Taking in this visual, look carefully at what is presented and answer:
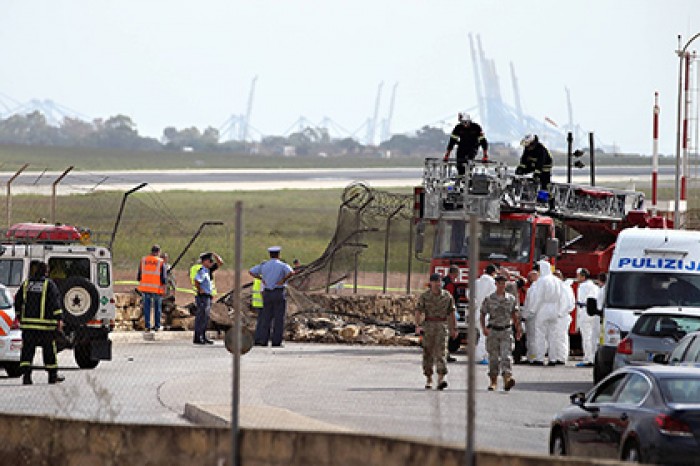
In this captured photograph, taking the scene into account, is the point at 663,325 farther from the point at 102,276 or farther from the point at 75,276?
the point at 75,276

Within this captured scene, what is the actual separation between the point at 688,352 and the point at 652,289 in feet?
20.1

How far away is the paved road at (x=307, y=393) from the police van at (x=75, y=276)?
470 millimetres

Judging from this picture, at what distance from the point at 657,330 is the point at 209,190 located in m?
54.1

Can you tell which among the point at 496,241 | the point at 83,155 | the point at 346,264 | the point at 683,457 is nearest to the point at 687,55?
the point at 346,264

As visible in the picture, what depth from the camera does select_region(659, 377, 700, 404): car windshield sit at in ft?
43.7

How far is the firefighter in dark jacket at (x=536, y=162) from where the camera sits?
30297mm

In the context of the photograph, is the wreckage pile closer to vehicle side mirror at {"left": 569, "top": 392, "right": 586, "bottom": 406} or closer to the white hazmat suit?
the white hazmat suit

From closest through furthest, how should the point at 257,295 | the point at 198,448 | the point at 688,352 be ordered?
1. the point at 198,448
2. the point at 688,352
3. the point at 257,295

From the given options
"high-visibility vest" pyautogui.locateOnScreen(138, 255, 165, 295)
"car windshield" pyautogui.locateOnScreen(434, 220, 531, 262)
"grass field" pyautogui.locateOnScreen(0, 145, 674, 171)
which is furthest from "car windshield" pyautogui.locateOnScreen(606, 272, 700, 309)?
"grass field" pyautogui.locateOnScreen(0, 145, 674, 171)

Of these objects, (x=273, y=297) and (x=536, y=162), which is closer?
(x=273, y=297)

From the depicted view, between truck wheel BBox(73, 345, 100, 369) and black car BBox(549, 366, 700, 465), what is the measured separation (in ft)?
33.3

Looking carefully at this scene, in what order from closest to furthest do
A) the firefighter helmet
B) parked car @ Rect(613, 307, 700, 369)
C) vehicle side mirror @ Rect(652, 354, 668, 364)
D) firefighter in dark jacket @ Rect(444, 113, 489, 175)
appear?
vehicle side mirror @ Rect(652, 354, 668, 364)
parked car @ Rect(613, 307, 700, 369)
firefighter in dark jacket @ Rect(444, 113, 489, 175)
the firefighter helmet

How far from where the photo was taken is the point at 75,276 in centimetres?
2433

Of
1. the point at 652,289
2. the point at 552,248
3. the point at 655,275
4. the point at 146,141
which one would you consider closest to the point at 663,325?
the point at 652,289
